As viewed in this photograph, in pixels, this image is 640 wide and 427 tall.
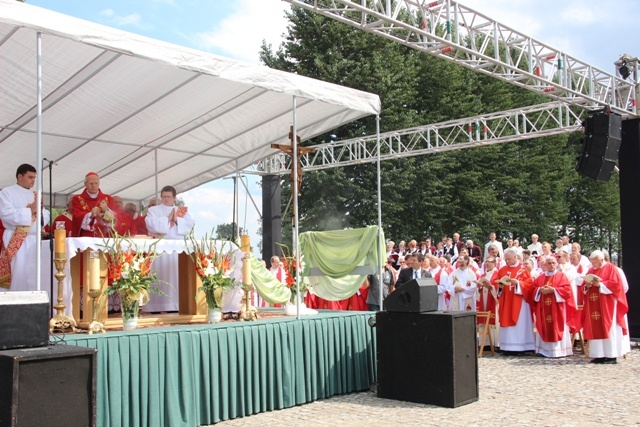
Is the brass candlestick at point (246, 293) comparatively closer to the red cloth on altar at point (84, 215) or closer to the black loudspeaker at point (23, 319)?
the red cloth on altar at point (84, 215)

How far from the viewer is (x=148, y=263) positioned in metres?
6.95

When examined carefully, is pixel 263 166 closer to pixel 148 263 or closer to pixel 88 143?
pixel 88 143

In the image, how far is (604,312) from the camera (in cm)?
1069

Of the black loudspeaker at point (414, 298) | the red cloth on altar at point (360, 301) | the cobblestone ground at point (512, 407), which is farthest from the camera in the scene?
the red cloth on altar at point (360, 301)

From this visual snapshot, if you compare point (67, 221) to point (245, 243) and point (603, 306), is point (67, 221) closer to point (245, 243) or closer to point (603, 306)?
point (245, 243)

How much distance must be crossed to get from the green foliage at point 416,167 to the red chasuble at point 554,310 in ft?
Result: 51.2

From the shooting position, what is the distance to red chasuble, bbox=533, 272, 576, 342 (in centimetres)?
1135

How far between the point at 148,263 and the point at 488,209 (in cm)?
2459

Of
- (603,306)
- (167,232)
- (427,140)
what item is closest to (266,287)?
(167,232)

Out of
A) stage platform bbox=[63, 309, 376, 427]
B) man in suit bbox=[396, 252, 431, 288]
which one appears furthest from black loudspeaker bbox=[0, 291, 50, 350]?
man in suit bbox=[396, 252, 431, 288]

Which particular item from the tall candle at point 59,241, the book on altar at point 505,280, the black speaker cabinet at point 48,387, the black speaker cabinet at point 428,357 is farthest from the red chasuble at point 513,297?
the black speaker cabinet at point 48,387

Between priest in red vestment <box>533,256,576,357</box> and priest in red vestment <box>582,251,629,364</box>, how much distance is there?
0.46 m

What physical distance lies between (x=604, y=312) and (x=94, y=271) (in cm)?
793

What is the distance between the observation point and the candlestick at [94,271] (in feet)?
21.5
